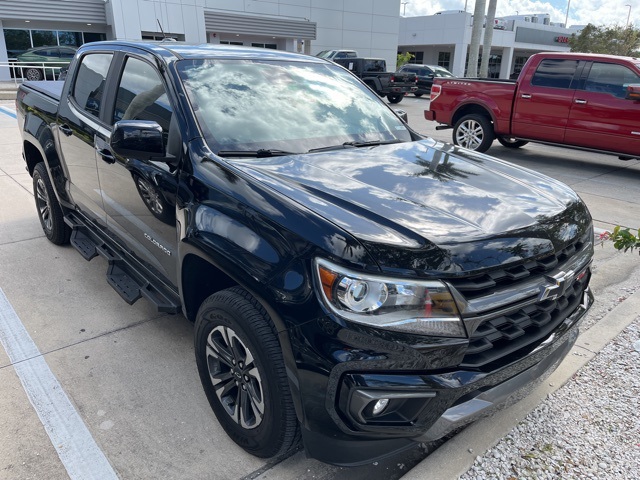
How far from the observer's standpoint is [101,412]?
2.90 metres

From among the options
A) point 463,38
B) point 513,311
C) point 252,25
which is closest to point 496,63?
point 463,38

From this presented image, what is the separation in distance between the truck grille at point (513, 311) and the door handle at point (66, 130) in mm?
3426

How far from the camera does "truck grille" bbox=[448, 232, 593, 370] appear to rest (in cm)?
207

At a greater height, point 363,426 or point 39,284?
point 363,426

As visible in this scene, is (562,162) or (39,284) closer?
(39,284)

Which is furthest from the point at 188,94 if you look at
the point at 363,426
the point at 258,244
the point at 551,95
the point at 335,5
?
the point at 335,5

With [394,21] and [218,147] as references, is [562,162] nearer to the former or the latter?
[218,147]

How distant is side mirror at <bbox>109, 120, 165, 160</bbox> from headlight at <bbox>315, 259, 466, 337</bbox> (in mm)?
1329

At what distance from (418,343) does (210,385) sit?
1259 millimetres

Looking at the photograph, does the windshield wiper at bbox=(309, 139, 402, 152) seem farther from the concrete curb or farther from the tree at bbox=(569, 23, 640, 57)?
the tree at bbox=(569, 23, 640, 57)

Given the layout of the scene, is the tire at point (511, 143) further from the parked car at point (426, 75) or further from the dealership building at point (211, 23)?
the dealership building at point (211, 23)

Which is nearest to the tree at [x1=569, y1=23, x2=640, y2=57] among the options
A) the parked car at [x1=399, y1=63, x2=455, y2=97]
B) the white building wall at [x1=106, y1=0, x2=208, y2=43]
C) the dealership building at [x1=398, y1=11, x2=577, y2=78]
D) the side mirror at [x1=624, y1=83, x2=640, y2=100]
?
the dealership building at [x1=398, y1=11, x2=577, y2=78]

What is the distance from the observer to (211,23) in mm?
30938

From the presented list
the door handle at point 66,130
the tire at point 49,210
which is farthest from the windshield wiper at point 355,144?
the tire at point 49,210
